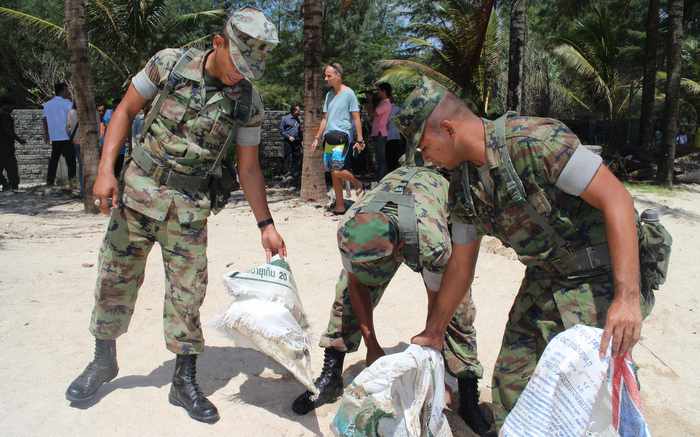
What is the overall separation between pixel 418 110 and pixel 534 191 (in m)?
0.46

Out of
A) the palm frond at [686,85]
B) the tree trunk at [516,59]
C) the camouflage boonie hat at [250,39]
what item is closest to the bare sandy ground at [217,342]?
the camouflage boonie hat at [250,39]

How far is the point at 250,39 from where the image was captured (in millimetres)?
2482

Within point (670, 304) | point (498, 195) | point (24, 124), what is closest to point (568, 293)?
point (498, 195)

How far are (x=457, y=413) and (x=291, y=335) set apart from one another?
966 millimetres

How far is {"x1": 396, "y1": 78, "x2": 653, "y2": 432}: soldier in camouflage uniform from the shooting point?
1.74 m

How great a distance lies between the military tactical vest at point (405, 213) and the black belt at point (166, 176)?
806mm

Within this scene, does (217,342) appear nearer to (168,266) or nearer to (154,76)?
(168,266)

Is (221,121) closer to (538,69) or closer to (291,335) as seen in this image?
(291,335)

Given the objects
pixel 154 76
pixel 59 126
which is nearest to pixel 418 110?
pixel 154 76

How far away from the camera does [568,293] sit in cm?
204

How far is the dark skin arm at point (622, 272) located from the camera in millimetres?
1718

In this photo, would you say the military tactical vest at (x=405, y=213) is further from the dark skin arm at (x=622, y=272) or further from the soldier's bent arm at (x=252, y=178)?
the dark skin arm at (x=622, y=272)

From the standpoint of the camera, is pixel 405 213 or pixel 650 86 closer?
pixel 405 213

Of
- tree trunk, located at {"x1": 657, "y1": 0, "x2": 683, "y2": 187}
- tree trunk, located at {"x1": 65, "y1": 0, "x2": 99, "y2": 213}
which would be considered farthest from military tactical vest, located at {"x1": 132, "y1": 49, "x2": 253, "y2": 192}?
tree trunk, located at {"x1": 657, "y1": 0, "x2": 683, "y2": 187}
